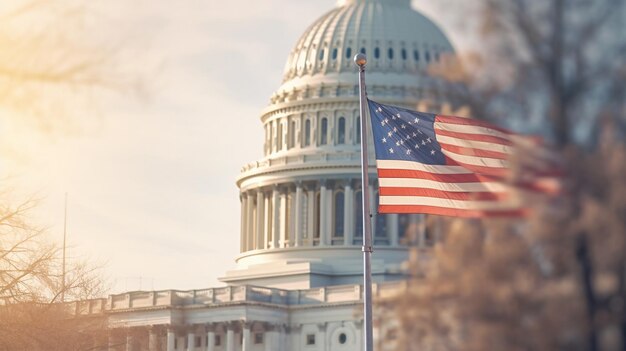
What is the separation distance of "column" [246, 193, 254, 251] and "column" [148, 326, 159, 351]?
2181 centimetres

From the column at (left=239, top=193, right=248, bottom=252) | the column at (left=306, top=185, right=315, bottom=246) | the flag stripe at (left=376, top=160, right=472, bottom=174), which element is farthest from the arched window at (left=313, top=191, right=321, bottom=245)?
the flag stripe at (left=376, top=160, right=472, bottom=174)

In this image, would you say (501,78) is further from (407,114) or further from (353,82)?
(353,82)

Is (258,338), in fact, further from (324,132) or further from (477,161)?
(477,161)

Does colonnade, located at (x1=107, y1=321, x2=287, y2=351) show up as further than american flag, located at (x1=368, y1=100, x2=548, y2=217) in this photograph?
Yes

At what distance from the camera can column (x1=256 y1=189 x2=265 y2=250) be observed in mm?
170375

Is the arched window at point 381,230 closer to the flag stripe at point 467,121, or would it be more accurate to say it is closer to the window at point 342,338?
the window at point 342,338

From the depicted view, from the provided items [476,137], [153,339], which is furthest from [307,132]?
[476,137]

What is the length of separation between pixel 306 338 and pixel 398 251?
14751 mm

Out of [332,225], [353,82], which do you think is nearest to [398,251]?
[332,225]

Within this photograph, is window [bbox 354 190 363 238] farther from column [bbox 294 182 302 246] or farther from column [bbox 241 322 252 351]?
column [bbox 241 322 252 351]

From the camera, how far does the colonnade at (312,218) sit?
163m

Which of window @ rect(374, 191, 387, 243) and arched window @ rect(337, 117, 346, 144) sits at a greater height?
arched window @ rect(337, 117, 346, 144)

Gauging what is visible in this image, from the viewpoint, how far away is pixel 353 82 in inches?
6644

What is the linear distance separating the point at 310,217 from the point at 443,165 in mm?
129473
